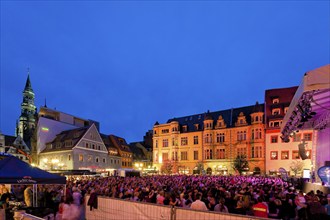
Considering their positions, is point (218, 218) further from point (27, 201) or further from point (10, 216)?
point (27, 201)

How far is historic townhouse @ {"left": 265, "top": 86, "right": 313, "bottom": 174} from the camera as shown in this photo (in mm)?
57281

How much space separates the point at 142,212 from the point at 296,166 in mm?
51100

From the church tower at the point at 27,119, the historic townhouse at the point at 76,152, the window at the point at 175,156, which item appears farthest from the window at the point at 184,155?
the church tower at the point at 27,119

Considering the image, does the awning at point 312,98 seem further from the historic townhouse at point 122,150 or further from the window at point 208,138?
the historic townhouse at point 122,150

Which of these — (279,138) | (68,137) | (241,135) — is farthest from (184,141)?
(68,137)

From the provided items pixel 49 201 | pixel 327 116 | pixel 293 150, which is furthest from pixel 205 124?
pixel 49 201

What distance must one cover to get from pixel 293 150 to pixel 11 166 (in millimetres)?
52525

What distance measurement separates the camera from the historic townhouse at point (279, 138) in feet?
188

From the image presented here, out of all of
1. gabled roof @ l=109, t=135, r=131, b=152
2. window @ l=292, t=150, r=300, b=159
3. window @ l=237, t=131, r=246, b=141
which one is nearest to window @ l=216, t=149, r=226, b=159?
window @ l=237, t=131, r=246, b=141

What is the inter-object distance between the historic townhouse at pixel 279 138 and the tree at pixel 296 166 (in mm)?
245

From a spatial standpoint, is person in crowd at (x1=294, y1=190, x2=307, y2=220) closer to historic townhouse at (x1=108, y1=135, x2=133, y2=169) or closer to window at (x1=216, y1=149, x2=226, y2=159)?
window at (x1=216, y1=149, x2=226, y2=159)

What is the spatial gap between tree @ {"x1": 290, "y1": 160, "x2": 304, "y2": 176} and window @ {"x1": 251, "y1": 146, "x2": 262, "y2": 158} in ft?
21.8

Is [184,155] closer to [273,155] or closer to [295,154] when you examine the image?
[273,155]

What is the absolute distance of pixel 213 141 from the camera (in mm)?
69938
